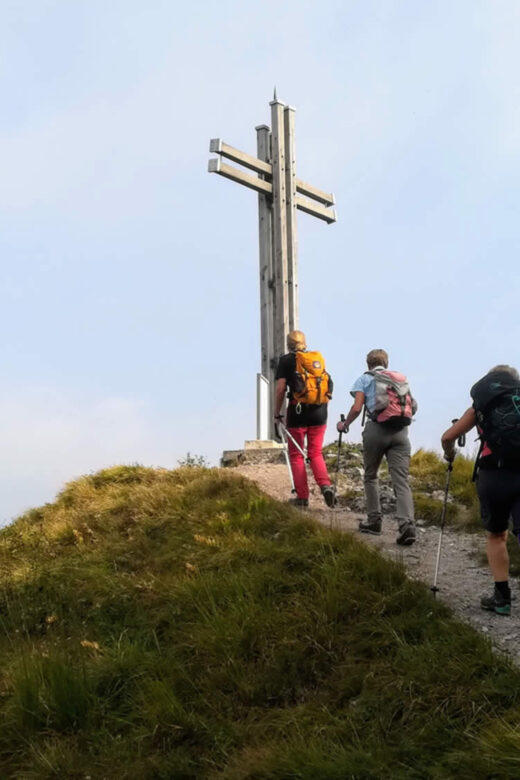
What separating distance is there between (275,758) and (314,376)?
6.17m

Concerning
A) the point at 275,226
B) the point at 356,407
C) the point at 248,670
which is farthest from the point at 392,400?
the point at 275,226

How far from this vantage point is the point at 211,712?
225 inches

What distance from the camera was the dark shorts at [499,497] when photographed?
670 cm

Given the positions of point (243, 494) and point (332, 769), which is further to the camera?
point (243, 494)

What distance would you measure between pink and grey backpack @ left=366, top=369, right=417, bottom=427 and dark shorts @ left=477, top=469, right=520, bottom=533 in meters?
2.43

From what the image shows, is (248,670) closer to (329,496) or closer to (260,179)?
(329,496)

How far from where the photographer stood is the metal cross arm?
14.4m

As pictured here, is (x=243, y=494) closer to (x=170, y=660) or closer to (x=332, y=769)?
(x=170, y=660)

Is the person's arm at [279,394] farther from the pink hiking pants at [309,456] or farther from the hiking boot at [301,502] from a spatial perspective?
the hiking boot at [301,502]

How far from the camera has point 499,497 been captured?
6.77 m

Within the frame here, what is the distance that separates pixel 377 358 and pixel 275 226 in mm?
6264

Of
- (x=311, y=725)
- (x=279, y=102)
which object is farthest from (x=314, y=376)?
(x=279, y=102)

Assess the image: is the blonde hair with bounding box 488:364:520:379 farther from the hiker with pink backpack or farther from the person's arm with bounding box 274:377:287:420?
the person's arm with bounding box 274:377:287:420

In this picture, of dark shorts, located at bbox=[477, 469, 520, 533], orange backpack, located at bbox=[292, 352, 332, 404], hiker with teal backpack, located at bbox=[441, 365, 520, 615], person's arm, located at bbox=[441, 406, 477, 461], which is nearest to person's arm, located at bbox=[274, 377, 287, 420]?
orange backpack, located at bbox=[292, 352, 332, 404]
